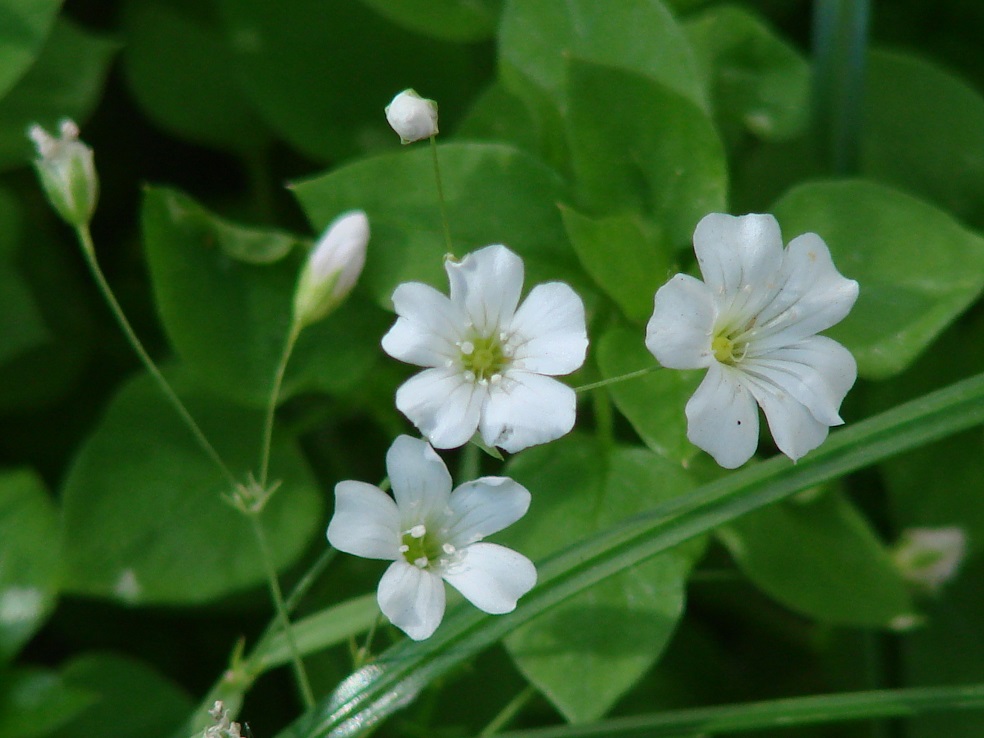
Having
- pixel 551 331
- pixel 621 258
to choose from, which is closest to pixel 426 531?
pixel 551 331

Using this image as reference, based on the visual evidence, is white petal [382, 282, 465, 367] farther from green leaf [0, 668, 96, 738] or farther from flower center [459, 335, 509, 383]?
green leaf [0, 668, 96, 738]

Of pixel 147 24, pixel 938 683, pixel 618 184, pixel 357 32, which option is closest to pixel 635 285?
pixel 618 184

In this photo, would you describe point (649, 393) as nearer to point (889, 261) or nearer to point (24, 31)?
point (889, 261)

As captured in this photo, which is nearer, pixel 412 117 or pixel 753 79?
pixel 412 117

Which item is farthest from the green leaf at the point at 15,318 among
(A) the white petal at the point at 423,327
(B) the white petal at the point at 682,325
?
(B) the white petal at the point at 682,325

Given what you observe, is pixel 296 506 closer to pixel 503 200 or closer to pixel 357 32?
pixel 503 200

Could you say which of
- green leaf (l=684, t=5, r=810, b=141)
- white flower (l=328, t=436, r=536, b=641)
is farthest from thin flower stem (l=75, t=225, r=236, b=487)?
green leaf (l=684, t=5, r=810, b=141)
